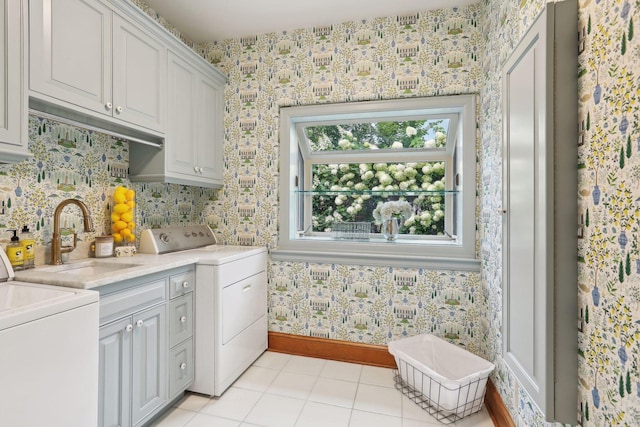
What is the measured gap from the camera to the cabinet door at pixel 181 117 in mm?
2162

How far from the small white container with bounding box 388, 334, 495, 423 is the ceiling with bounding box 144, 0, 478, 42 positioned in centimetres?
242

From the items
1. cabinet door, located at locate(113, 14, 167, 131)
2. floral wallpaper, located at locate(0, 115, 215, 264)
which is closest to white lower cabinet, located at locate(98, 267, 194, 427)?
floral wallpaper, located at locate(0, 115, 215, 264)

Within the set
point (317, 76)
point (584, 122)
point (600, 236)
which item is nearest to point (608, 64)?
point (584, 122)

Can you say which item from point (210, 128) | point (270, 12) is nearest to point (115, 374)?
point (210, 128)

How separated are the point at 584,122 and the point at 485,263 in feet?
4.64

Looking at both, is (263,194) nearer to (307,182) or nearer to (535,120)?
(307,182)

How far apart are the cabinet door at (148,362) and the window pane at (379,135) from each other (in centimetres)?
184

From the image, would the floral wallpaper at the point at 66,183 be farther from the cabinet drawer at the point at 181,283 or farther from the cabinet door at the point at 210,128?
the cabinet drawer at the point at 181,283

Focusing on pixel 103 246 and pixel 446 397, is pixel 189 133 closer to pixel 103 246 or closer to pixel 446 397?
pixel 103 246

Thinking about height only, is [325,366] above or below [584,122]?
below

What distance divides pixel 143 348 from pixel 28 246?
2.48ft

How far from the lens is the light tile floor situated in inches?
69.6

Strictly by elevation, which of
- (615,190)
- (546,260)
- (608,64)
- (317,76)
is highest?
(317,76)

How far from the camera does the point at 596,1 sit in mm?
872
